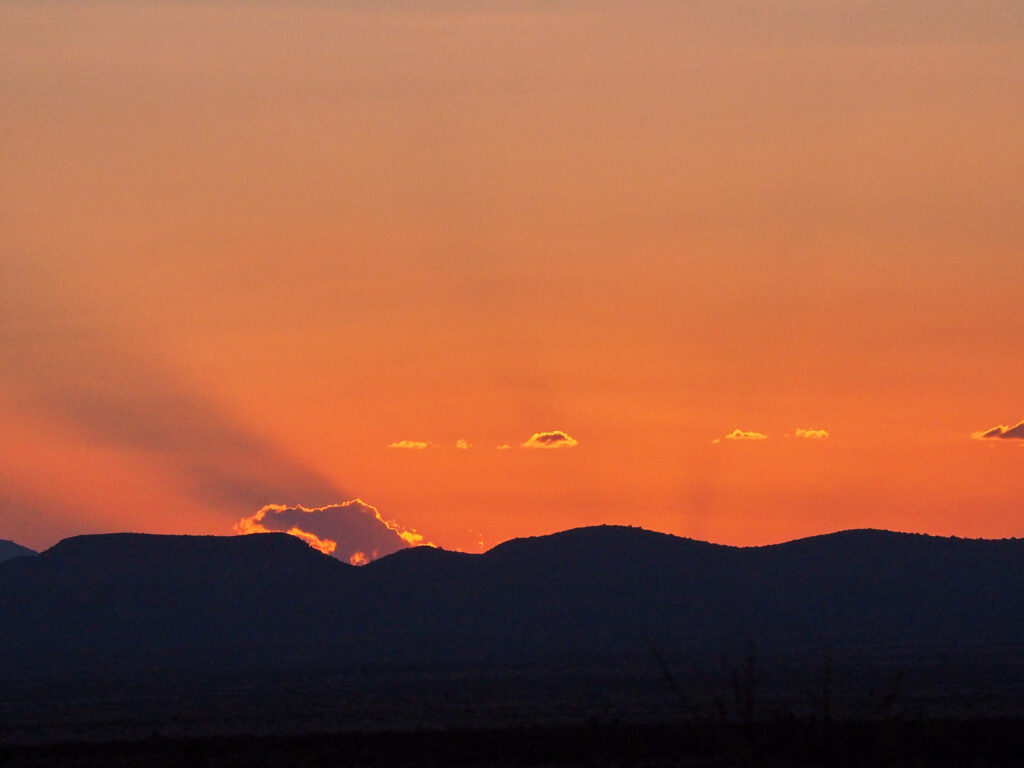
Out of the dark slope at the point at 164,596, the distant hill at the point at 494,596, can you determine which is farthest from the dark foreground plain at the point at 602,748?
the dark slope at the point at 164,596

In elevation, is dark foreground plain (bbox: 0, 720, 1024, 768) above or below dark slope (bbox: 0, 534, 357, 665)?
below

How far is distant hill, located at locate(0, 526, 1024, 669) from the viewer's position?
145m

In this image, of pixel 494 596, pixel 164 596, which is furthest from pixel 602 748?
pixel 164 596

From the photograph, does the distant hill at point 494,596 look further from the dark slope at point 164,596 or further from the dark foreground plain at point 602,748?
the dark foreground plain at point 602,748

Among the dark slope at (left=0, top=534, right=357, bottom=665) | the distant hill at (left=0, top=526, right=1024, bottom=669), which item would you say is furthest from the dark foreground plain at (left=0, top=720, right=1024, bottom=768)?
Result: the dark slope at (left=0, top=534, right=357, bottom=665)

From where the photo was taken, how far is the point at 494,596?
165 meters

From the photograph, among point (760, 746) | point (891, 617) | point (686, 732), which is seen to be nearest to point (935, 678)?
point (686, 732)

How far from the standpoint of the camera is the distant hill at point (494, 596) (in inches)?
5694

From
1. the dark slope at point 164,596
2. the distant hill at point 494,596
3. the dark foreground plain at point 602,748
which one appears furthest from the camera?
the dark slope at point 164,596

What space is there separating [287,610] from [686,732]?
123 metres

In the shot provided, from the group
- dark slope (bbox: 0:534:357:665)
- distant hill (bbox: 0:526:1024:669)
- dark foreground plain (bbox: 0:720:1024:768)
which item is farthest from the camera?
dark slope (bbox: 0:534:357:665)

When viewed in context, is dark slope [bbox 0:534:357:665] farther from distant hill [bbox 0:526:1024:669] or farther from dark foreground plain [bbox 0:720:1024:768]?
dark foreground plain [bbox 0:720:1024:768]

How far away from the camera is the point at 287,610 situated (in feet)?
523

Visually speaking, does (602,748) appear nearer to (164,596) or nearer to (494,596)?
(494,596)
